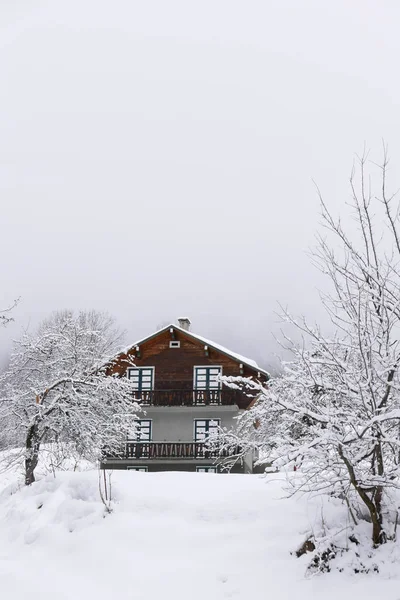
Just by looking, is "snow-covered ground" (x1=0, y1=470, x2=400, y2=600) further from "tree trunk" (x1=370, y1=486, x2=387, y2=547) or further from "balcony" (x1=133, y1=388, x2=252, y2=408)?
"balcony" (x1=133, y1=388, x2=252, y2=408)

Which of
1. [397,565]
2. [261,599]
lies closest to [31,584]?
[261,599]

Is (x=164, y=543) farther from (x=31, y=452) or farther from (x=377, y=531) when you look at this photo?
(x=31, y=452)

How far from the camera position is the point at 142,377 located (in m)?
31.8

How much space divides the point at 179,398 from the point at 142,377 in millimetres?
2605

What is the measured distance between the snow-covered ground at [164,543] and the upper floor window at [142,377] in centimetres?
1770

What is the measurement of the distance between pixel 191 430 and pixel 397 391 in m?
23.3

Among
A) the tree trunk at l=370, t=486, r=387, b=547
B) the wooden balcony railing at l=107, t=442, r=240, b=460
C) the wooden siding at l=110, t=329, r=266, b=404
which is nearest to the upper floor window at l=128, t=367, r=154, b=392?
the wooden siding at l=110, t=329, r=266, b=404

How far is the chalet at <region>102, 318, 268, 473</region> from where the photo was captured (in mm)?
29172

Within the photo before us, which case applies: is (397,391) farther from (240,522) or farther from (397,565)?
(240,522)

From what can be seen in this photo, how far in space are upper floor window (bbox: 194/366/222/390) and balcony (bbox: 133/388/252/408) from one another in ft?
1.74

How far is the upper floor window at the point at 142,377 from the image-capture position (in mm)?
31562

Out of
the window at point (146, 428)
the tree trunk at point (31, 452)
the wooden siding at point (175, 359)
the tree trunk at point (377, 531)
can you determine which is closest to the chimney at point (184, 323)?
the wooden siding at point (175, 359)

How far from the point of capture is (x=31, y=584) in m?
9.20

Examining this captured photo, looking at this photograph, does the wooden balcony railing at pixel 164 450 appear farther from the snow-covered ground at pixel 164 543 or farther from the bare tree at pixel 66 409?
the snow-covered ground at pixel 164 543
